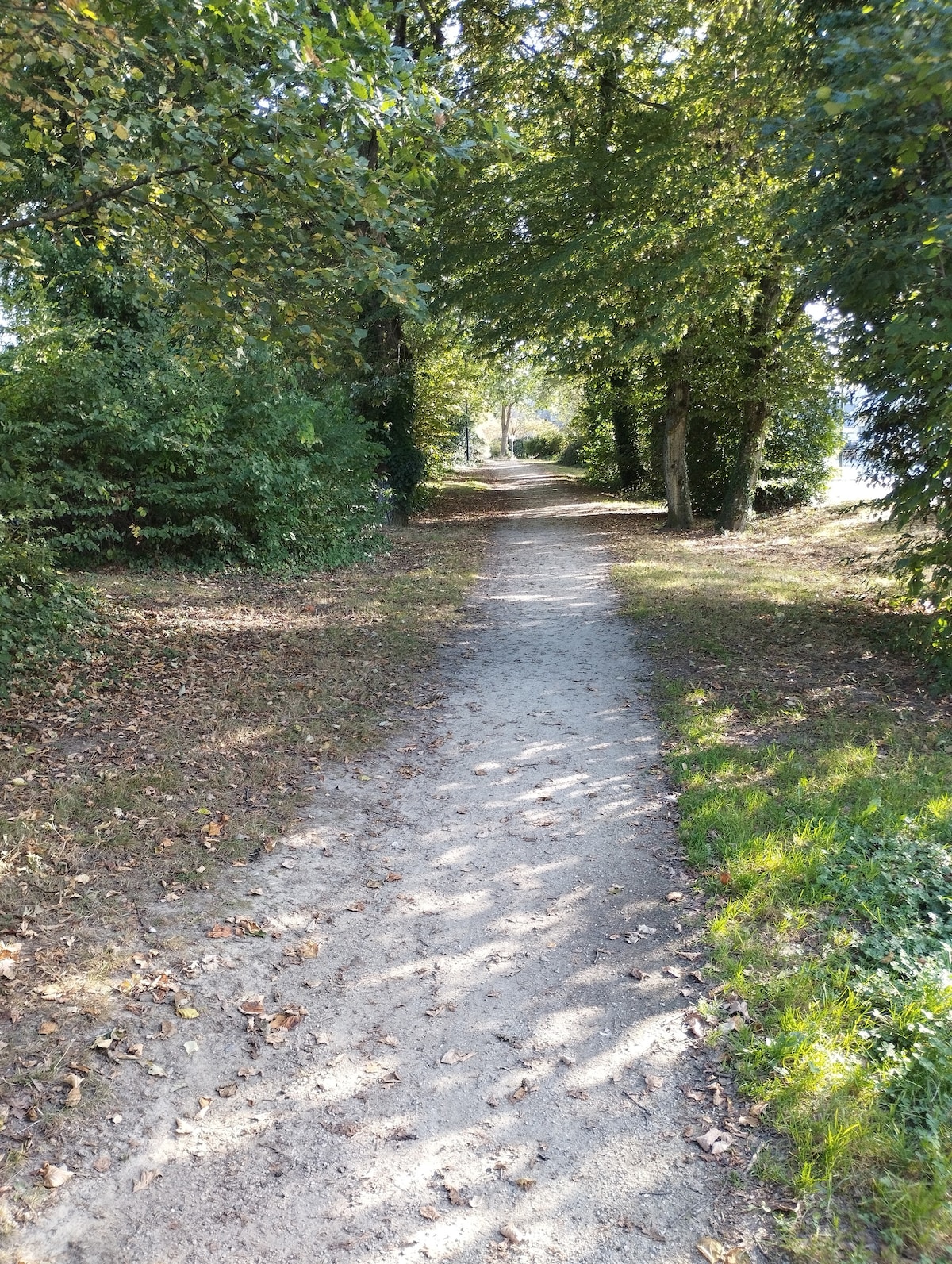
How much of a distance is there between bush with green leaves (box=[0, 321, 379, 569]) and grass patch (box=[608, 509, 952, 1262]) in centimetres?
622

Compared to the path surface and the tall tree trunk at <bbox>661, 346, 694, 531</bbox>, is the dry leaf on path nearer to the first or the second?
the path surface

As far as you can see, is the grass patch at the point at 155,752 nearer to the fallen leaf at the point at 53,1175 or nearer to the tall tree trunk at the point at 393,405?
the fallen leaf at the point at 53,1175

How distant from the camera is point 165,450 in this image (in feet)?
36.3

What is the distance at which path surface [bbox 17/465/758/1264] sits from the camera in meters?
2.58

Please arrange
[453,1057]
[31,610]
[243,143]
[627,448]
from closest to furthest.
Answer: [453,1057]
[243,143]
[31,610]
[627,448]

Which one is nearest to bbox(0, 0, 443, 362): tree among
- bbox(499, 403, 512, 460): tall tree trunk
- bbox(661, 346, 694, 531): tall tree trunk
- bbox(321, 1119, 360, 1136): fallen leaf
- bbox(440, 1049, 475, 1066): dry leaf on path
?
bbox(440, 1049, 475, 1066): dry leaf on path

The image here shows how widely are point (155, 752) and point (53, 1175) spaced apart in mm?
3383

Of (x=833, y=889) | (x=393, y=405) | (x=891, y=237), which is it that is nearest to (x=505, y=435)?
(x=393, y=405)

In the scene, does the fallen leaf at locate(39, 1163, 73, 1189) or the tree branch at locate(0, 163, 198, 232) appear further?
the tree branch at locate(0, 163, 198, 232)

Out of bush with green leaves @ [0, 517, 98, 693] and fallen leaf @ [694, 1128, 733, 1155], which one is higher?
bush with green leaves @ [0, 517, 98, 693]

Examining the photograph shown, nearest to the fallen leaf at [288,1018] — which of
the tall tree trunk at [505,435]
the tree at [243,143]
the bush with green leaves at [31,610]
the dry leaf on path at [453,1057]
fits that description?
the dry leaf on path at [453,1057]

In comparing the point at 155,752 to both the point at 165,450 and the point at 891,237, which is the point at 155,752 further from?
the point at 891,237

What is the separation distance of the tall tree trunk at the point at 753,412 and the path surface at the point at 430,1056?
12084mm

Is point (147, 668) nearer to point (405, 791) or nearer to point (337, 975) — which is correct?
point (405, 791)
